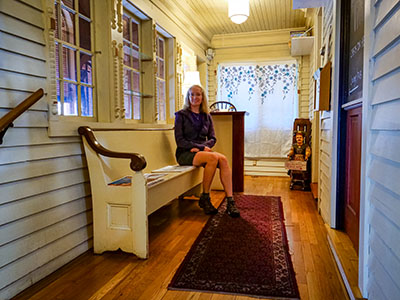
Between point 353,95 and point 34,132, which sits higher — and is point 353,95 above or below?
above

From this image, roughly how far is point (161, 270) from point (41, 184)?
0.87 m

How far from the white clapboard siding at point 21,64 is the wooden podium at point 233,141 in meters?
2.54

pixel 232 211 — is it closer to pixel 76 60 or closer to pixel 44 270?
pixel 44 270

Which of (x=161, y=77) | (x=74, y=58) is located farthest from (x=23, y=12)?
(x=161, y=77)

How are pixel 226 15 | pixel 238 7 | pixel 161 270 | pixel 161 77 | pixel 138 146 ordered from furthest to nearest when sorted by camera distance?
pixel 226 15
pixel 161 77
pixel 238 7
pixel 138 146
pixel 161 270

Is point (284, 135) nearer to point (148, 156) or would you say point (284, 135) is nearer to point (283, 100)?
point (283, 100)

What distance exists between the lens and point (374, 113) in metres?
1.22

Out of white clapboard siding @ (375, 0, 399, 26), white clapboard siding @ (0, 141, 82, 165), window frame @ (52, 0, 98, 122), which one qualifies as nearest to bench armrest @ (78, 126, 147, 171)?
white clapboard siding @ (0, 141, 82, 165)

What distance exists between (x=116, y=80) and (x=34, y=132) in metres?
1.01

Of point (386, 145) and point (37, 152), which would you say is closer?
point (386, 145)

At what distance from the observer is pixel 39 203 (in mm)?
1750

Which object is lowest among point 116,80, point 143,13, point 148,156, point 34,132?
point 148,156

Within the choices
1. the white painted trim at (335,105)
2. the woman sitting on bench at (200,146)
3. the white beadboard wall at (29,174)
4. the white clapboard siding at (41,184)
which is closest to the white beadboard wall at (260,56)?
the woman sitting on bench at (200,146)

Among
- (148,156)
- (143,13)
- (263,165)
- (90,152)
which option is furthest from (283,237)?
(263,165)
